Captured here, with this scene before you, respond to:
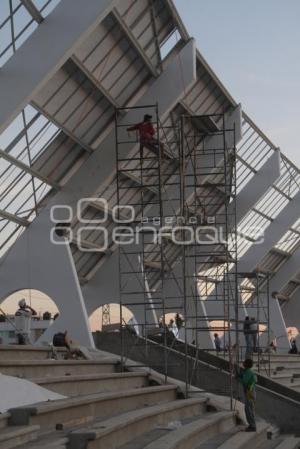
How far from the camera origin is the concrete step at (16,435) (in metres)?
9.10

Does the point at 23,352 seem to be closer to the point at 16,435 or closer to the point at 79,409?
the point at 79,409

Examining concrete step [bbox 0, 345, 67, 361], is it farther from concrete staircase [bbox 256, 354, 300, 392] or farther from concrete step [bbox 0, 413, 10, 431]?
concrete staircase [bbox 256, 354, 300, 392]

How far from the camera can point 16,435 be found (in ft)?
30.8

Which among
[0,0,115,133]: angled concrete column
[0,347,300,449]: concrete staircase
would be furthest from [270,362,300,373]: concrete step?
[0,0,115,133]: angled concrete column

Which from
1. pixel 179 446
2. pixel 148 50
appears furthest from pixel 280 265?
pixel 179 446

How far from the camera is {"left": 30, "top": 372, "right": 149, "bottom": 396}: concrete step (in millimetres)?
13594

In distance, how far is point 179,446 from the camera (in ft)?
38.2

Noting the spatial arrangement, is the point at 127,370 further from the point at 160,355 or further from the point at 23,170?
the point at 23,170

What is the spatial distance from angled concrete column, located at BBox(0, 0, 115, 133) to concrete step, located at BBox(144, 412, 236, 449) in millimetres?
7560

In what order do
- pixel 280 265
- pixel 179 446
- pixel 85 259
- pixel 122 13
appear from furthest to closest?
1. pixel 280 265
2. pixel 85 259
3. pixel 122 13
4. pixel 179 446

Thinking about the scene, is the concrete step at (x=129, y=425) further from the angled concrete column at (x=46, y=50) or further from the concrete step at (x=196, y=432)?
the angled concrete column at (x=46, y=50)

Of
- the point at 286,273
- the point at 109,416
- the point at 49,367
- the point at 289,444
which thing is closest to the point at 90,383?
the point at 49,367

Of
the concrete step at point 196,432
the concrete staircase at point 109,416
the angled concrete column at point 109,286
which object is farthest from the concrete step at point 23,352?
the angled concrete column at point 109,286

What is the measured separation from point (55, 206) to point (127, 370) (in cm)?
724
